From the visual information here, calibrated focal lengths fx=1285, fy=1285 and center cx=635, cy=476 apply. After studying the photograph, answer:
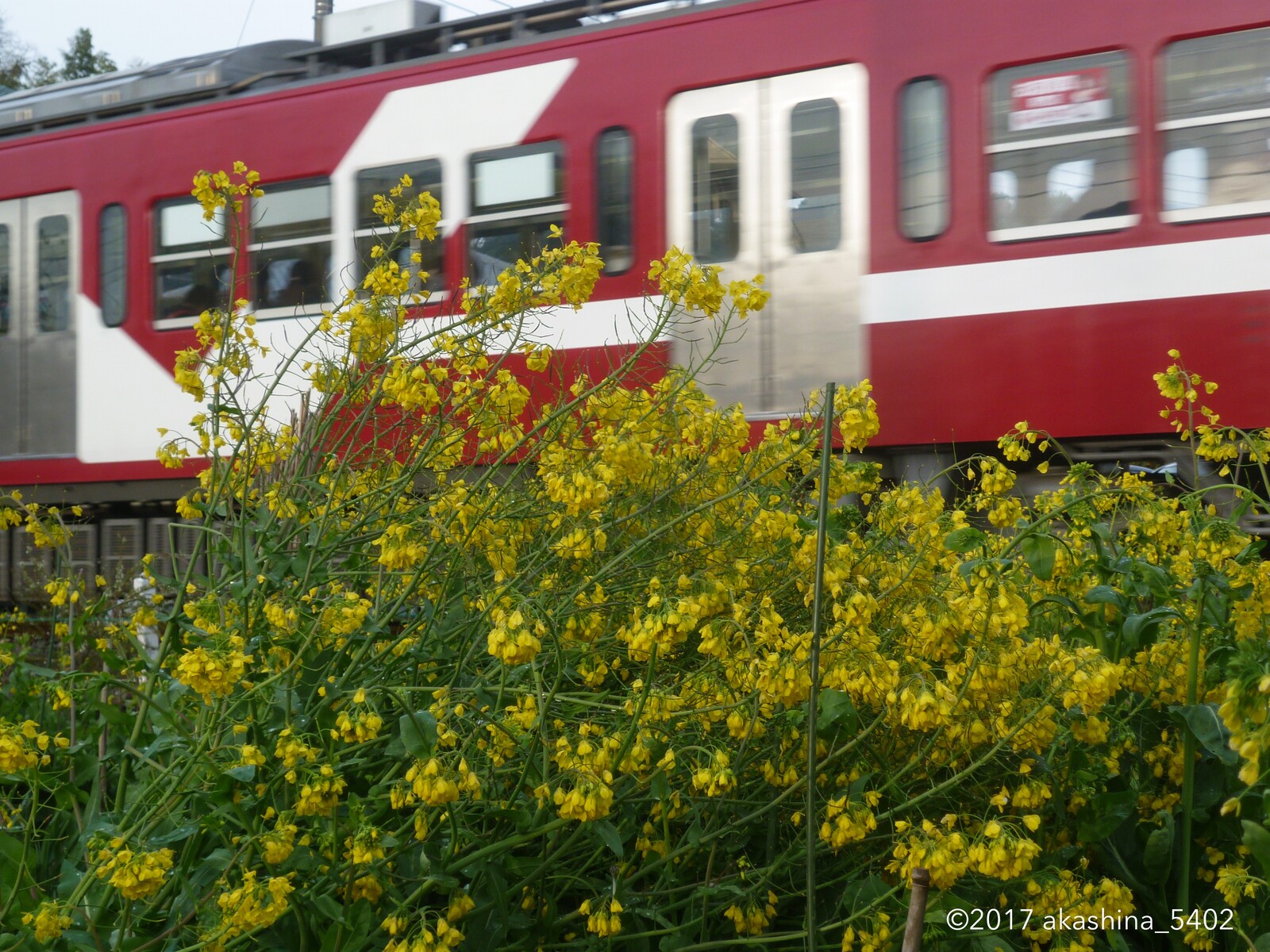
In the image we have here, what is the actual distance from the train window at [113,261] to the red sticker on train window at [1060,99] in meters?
5.61

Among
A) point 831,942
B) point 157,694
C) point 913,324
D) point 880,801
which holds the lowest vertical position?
point 831,942

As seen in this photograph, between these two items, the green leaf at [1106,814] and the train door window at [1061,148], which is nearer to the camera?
the green leaf at [1106,814]

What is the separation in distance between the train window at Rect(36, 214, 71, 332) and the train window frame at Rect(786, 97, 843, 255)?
5101 millimetres

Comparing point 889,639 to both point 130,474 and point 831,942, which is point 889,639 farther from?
point 130,474

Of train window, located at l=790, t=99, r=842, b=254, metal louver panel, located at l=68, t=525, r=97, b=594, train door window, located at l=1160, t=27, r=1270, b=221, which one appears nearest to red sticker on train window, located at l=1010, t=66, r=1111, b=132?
train door window, located at l=1160, t=27, r=1270, b=221

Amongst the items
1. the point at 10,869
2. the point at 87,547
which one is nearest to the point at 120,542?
the point at 87,547

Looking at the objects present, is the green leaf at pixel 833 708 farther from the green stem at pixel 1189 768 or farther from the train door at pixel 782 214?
the train door at pixel 782 214

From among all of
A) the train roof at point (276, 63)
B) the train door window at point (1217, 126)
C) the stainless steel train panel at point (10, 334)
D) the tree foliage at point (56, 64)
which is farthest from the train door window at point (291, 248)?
the tree foliage at point (56, 64)

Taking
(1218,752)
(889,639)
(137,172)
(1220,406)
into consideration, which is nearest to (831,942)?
(889,639)

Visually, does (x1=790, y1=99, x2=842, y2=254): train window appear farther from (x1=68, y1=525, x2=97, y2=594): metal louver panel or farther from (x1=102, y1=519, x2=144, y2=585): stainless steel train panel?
(x1=68, y1=525, x2=97, y2=594): metal louver panel

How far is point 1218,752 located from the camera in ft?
6.81

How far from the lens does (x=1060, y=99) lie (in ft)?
19.0

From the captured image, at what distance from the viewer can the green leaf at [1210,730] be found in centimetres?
208

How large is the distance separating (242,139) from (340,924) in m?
7.03
